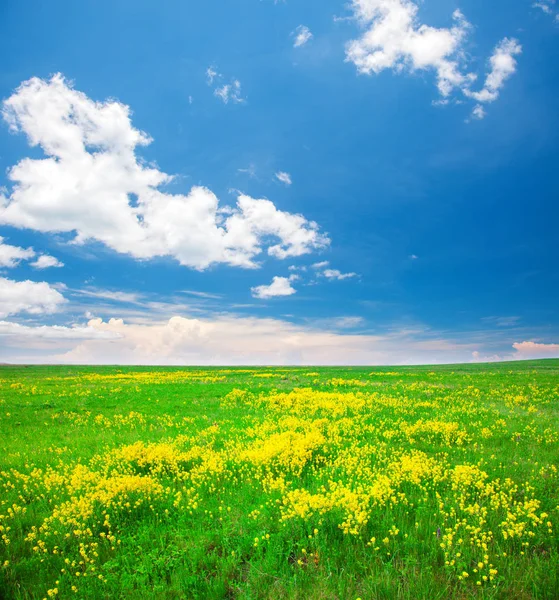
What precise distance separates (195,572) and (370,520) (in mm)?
2901

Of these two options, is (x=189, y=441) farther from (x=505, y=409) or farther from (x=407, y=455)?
(x=505, y=409)

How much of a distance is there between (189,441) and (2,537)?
19.5ft

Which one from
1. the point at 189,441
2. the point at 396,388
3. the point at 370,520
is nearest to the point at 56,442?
the point at 189,441

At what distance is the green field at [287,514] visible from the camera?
190 inches

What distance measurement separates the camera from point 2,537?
19.6 ft

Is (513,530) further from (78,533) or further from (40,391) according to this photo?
(40,391)

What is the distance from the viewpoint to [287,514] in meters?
6.15

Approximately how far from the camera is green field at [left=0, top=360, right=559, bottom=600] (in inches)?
190

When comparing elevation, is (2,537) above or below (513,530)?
below

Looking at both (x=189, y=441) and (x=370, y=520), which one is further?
(x=189, y=441)

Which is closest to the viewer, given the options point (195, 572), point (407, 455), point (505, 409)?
point (195, 572)

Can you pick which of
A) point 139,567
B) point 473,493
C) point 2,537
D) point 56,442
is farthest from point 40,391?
point 473,493

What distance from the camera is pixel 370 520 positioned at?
601 cm

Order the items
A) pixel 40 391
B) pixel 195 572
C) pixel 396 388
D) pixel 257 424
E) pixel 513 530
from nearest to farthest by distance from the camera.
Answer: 1. pixel 195 572
2. pixel 513 530
3. pixel 257 424
4. pixel 396 388
5. pixel 40 391
